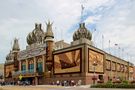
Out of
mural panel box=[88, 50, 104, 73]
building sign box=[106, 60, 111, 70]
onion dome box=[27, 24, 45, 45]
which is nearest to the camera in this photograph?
mural panel box=[88, 50, 104, 73]

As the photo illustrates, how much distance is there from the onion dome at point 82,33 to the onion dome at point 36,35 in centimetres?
1300

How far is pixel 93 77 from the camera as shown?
75.2 m

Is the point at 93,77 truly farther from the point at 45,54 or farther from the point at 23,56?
the point at 23,56

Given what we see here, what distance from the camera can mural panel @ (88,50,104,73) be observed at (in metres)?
76.9

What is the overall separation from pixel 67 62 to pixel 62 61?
8.72 ft

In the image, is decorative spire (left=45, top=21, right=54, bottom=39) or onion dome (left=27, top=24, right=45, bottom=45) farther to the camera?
onion dome (left=27, top=24, right=45, bottom=45)

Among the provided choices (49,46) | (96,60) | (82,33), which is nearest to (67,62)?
(96,60)

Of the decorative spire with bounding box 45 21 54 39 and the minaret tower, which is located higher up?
the decorative spire with bounding box 45 21 54 39

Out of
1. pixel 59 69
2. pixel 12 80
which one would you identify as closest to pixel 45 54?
pixel 59 69

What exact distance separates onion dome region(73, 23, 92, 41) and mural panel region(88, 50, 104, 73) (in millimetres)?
12097

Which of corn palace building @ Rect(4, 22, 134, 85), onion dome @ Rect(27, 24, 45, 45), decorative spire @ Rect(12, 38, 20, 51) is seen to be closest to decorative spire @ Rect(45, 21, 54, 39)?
corn palace building @ Rect(4, 22, 134, 85)

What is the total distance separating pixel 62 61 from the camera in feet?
267

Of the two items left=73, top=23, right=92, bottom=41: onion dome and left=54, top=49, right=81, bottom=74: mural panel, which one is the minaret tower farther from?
left=73, top=23, right=92, bottom=41: onion dome

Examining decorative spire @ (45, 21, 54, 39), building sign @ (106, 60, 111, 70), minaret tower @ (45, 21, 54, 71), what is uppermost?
decorative spire @ (45, 21, 54, 39)
